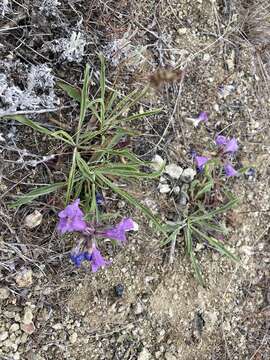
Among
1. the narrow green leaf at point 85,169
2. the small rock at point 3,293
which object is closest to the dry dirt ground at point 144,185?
the small rock at point 3,293

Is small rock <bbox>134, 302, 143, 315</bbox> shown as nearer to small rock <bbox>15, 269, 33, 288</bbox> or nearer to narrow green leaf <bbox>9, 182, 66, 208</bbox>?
small rock <bbox>15, 269, 33, 288</bbox>

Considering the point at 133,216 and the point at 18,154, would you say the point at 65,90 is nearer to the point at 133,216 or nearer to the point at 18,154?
the point at 18,154

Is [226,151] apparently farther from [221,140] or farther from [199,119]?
[199,119]

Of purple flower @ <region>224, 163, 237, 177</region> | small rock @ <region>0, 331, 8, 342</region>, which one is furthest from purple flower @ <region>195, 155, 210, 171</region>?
small rock @ <region>0, 331, 8, 342</region>

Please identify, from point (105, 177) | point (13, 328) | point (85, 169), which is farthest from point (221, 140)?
point (13, 328)

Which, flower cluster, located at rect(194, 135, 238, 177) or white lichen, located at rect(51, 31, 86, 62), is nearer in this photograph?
white lichen, located at rect(51, 31, 86, 62)

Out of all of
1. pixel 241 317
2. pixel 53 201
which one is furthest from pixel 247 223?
pixel 53 201

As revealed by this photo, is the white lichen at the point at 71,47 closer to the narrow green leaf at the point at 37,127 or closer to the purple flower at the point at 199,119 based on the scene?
the narrow green leaf at the point at 37,127

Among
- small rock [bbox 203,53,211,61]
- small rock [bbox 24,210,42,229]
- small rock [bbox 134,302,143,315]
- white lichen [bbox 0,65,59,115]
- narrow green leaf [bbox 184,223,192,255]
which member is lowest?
small rock [bbox 134,302,143,315]

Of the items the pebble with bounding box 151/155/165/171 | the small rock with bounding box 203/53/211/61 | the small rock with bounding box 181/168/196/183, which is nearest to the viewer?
the pebble with bounding box 151/155/165/171
